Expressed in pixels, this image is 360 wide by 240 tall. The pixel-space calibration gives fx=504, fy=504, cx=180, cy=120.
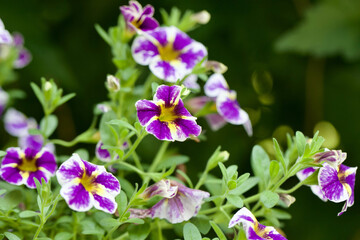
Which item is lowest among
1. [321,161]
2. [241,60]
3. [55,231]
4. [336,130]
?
[336,130]

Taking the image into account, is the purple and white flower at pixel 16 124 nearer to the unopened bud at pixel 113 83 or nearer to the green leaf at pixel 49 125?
the green leaf at pixel 49 125

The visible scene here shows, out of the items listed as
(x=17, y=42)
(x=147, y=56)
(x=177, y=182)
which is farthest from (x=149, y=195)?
(x=17, y=42)

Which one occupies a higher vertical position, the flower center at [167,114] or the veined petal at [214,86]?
the flower center at [167,114]

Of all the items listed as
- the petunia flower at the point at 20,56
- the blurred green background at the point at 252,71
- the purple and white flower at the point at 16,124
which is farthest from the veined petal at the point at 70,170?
the blurred green background at the point at 252,71

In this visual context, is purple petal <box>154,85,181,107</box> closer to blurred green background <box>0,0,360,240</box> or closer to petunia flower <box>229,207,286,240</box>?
petunia flower <box>229,207,286,240</box>

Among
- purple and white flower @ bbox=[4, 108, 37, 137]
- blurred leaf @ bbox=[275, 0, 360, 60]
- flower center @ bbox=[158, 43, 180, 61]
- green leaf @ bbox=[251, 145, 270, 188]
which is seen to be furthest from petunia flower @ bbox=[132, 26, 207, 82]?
blurred leaf @ bbox=[275, 0, 360, 60]

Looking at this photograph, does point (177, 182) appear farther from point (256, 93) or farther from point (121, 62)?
point (256, 93)

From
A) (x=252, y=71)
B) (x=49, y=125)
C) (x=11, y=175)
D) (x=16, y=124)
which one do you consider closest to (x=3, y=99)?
(x=16, y=124)
